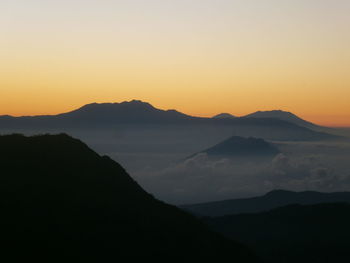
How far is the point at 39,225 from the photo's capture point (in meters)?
104

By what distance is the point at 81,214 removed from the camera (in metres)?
115

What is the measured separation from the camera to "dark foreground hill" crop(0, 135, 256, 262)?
332 ft

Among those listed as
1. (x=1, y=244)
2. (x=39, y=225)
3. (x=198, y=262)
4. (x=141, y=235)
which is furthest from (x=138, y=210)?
(x=1, y=244)

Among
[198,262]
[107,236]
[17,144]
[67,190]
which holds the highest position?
[17,144]

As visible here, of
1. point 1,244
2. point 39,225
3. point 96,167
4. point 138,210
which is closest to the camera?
point 1,244

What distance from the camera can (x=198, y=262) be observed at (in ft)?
391

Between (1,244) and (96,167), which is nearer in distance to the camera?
(1,244)

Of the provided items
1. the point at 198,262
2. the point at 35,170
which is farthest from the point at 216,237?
the point at 35,170

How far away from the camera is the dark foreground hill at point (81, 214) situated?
101062 mm

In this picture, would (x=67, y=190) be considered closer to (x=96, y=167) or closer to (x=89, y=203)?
(x=89, y=203)

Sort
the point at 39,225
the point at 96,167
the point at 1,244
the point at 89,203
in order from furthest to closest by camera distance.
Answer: the point at 96,167 < the point at 89,203 < the point at 39,225 < the point at 1,244

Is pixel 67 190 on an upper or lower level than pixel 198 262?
upper

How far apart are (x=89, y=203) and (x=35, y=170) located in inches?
622

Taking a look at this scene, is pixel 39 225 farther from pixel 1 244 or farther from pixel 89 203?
pixel 89 203
